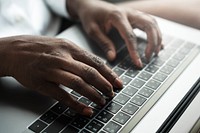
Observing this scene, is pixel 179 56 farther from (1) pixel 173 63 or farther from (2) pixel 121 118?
(2) pixel 121 118

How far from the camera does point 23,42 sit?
64cm

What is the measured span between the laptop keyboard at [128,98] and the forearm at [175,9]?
118 mm

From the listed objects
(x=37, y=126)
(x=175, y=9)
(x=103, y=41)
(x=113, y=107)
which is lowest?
(x=37, y=126)

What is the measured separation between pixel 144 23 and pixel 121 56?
0.33 feet

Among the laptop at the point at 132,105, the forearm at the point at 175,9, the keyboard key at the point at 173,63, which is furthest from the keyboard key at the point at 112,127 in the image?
the forearm at the point at 175,9

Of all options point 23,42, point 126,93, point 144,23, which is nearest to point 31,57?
point 23,42

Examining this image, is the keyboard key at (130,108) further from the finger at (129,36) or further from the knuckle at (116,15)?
the knuckle at (116,15)

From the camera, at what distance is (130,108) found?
0.60 m

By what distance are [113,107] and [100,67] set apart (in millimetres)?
79

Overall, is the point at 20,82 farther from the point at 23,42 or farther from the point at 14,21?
the point at 14,21

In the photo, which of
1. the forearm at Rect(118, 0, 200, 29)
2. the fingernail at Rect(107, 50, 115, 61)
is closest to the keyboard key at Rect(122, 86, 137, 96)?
the fingernail at Rect(107, 50, 115, 61)

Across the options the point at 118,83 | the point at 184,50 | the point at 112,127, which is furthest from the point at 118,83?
the point at 184,50

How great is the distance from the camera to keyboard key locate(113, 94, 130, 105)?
61cm

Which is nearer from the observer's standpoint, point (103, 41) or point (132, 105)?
point (132, 105)
